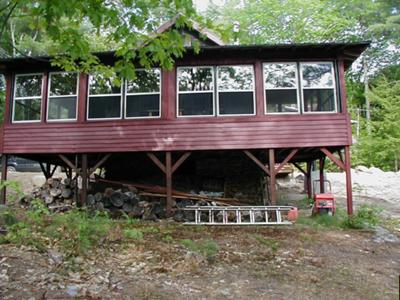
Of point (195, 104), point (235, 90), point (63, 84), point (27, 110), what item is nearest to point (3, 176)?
point (27, 110)

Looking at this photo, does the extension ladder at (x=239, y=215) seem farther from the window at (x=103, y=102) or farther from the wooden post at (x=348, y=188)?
the window at (x=103, y=102)

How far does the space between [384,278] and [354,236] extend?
2809mm

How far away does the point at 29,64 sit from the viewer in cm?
1078

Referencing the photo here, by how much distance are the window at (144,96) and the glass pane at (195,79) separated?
0.68 meters

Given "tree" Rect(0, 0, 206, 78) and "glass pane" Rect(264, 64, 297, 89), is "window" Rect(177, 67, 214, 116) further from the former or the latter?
"tree" Rect(0, 0, 206, 78)

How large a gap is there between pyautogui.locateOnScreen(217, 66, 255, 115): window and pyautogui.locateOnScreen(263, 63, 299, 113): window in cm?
46

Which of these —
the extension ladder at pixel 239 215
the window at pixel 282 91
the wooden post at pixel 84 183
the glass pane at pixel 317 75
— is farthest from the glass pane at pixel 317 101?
the wooden post at pixel 84 183

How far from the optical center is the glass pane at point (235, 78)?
33.8 ft

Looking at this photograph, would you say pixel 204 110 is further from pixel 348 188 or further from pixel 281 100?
pixel 348 188

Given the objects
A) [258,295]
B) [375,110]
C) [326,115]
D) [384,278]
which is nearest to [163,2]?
[258,295]

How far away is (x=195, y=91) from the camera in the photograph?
1035 cm

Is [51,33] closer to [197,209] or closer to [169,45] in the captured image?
[169,45]

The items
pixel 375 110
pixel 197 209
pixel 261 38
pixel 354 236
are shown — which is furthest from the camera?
pixel 261 38

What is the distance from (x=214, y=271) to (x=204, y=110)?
5775 mm
